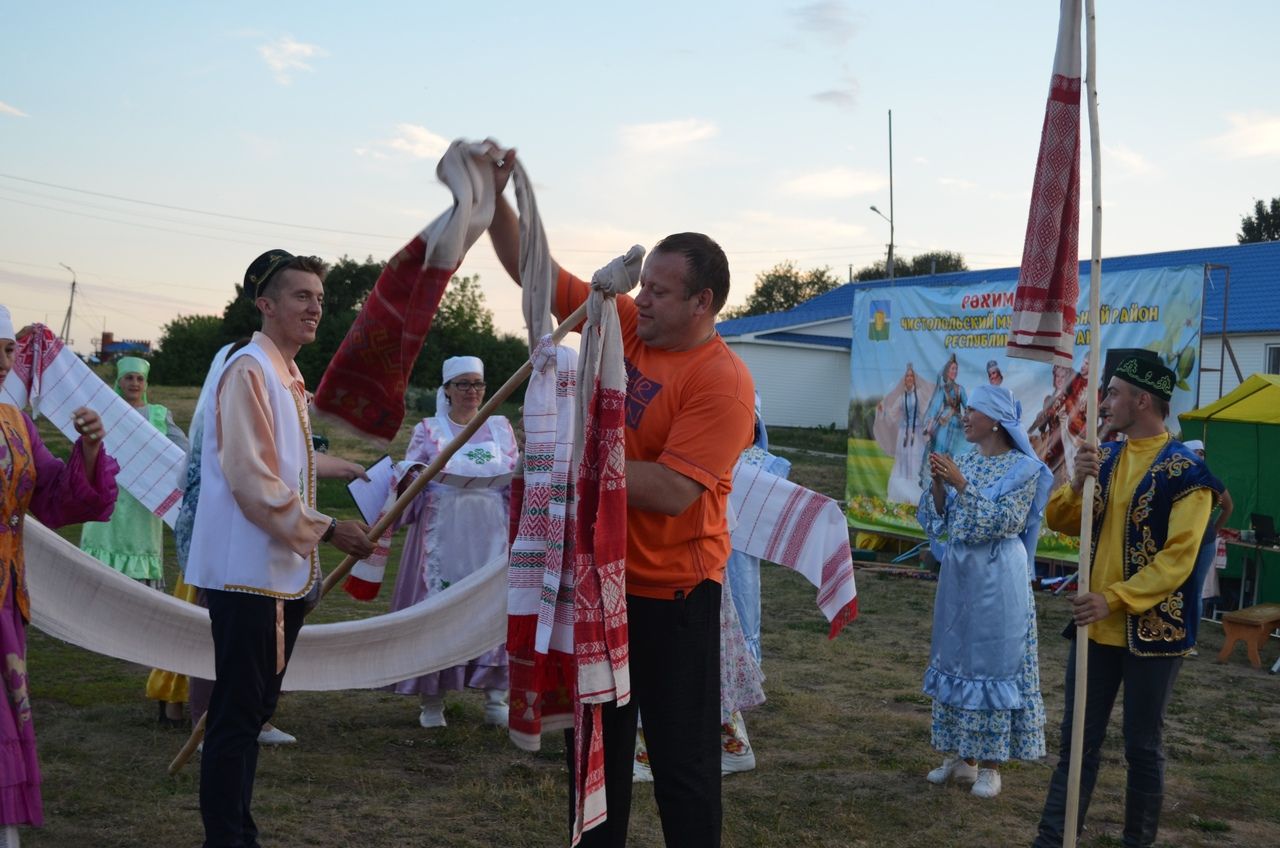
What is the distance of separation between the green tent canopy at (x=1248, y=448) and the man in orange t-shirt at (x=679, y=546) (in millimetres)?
9252

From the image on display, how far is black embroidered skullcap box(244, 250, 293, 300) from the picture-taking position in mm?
3984

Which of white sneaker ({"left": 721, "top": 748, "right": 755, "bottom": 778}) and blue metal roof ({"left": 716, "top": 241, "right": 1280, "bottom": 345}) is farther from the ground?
blue metal roof ({"left": 716, "top": 241, "right": 1280, "bottom": 345})

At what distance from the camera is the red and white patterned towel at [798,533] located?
230 inches

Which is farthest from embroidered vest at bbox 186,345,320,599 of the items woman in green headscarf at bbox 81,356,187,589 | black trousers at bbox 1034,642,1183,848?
woman in green headscarf at bbox 81,356,187,589

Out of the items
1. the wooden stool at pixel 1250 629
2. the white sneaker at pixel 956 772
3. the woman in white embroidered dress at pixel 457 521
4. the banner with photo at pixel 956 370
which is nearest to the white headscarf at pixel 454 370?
the woman in white embroidered dress at pixel 457 521

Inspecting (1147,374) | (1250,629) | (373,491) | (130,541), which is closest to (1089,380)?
(1147,374)

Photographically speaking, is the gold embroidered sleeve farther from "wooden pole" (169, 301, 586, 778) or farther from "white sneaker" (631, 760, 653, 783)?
"white sneaker" (631, 760, 653, 783)

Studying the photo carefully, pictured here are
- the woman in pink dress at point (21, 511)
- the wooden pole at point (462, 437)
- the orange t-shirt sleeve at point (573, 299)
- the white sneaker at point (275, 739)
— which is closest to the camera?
the wooden pole at point (462, 437)

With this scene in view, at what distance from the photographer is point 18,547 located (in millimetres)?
3918

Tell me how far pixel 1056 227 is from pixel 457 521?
3.77 m

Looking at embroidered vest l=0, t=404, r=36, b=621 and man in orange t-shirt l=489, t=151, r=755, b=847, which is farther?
embroidered vest l=0, t=404, r=36, b=621

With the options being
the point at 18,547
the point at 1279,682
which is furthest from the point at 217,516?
the point at 1279,682

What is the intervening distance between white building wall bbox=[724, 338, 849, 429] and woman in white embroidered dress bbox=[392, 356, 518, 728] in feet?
101

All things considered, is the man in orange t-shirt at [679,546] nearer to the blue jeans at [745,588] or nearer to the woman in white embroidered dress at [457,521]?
the blue jeans at [745,588]
